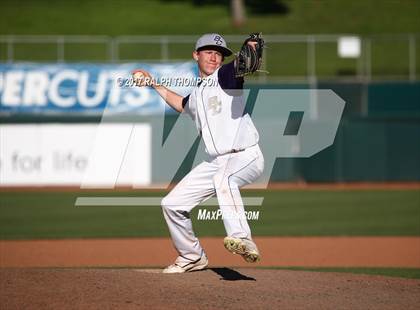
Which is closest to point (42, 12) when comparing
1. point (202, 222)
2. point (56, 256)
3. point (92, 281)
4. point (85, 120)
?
point (85, 120)

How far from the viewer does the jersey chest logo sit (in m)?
7.43

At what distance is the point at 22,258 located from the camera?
36.4 ft

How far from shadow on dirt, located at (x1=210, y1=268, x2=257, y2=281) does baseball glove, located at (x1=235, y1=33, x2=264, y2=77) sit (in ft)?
6.46

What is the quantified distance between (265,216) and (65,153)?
6646mm

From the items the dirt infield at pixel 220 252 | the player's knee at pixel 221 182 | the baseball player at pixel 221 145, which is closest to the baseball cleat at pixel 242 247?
the baseball player at pixel 221 145

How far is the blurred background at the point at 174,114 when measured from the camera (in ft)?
55.1

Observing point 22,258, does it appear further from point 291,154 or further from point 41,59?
point 41,59

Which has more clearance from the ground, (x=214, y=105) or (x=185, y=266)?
(x=214, y=105)

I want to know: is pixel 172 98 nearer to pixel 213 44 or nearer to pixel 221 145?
pixel 213 44

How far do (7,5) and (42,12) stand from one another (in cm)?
179

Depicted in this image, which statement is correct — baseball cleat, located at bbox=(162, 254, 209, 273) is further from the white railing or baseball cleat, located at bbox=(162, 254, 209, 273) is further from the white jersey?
the white railing

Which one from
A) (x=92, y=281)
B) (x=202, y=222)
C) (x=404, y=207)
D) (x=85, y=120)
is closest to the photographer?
(x=92, y=281)

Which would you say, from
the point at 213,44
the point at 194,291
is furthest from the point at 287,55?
the point at 194,291

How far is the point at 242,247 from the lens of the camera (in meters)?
7.02
